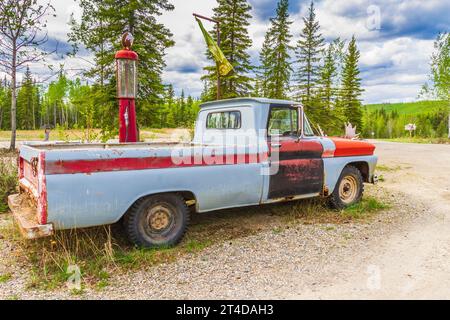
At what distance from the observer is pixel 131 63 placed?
6664 mm

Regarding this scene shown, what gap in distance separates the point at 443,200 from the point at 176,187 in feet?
21.7

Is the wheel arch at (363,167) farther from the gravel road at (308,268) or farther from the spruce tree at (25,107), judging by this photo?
the spruce tree at (25,107)

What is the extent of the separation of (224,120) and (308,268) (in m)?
2.90

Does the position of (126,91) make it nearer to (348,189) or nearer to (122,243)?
(122,243)

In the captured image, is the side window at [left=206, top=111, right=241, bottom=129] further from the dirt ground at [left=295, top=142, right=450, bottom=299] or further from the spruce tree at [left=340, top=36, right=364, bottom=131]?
the spruce tree at [left=340, top=36, right=364, bottom=131]

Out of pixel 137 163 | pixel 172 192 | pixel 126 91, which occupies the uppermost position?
pixel 126 91

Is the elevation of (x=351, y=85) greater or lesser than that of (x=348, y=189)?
greater

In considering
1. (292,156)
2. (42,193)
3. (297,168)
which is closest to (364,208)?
(297,168)

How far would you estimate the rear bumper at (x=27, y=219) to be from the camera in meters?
3.51

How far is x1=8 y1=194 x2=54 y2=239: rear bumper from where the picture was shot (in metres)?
3.51

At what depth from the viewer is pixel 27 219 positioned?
12.6 feet

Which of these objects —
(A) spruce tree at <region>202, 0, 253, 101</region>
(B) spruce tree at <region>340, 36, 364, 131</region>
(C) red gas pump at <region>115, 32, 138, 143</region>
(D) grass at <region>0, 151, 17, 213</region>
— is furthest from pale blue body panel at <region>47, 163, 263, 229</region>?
(B) spruce tree at <region>340, 36, 364, 131</region>

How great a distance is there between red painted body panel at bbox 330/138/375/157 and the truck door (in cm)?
54

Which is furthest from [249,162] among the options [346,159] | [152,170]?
[346,159]
